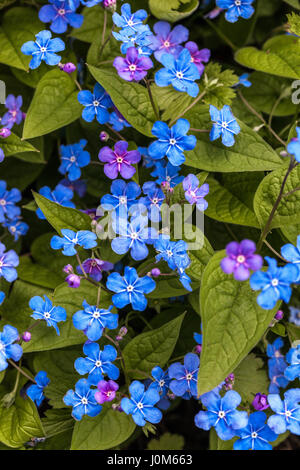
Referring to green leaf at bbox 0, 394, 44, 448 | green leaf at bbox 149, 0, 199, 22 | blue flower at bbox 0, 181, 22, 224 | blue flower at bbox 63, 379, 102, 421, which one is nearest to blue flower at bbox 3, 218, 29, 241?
blue flower at bbox 0, 181, 22, 224

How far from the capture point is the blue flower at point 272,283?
1.84m

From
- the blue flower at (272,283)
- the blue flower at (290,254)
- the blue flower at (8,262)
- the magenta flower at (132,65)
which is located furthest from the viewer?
→ the blue flower at (8,262)

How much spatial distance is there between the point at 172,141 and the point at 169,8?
36.5 inches

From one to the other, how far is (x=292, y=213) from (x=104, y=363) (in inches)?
41.7

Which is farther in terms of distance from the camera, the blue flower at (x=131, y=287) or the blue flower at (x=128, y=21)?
the blue flower at (x=128, y=21)

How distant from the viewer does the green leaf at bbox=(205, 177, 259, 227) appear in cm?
262

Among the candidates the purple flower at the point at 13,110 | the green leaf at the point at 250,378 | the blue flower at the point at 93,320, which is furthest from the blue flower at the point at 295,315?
the purple flower at the point at 13,110

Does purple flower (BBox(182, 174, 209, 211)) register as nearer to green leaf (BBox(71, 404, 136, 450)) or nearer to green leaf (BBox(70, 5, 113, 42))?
green leaf (BBox(71, 404, 136, 450))

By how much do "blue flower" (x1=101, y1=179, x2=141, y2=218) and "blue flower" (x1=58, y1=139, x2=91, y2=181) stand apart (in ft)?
1.32

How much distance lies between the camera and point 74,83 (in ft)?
9.16

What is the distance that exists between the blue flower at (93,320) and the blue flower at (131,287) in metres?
0.09

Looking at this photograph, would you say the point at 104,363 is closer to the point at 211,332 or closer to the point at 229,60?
the point at 211,332

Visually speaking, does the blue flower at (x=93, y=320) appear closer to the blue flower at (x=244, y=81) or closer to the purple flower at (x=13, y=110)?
the purple flower at (x=13, y=110)

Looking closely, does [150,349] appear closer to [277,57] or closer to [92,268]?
[92,268]
